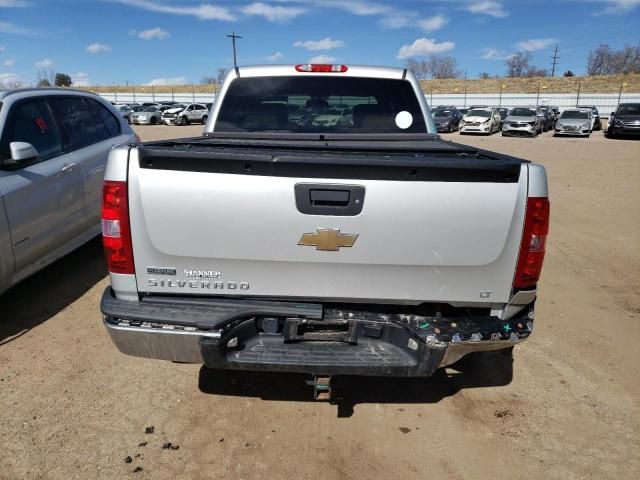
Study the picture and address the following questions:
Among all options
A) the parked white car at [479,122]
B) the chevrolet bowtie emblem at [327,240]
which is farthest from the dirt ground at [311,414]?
the parked white car at [479,122]

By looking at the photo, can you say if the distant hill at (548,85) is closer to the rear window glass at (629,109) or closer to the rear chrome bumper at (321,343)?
the rear window glass at (629,109)

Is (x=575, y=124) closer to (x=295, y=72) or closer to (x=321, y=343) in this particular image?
(x=295, y=72)

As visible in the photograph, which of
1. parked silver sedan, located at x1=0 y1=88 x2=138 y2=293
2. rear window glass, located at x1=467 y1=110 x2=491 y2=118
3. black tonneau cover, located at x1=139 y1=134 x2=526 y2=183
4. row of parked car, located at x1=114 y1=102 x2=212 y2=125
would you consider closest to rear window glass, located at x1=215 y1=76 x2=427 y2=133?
parked silver sedan, located at x1=0 y1=88 x2=138 y2=293

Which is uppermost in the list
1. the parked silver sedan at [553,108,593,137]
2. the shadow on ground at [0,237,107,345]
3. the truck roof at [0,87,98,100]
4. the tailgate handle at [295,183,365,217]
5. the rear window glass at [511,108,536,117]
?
the truck roof at [0,87,98,100]

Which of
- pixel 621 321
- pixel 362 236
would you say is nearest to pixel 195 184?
pixel 362 236

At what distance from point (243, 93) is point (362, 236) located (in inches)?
97.6

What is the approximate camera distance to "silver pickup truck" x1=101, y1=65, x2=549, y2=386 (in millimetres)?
2381

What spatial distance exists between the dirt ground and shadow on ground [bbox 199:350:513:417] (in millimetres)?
13

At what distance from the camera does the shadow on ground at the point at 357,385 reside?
10.7 feet

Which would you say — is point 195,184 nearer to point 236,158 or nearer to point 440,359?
point 236,158

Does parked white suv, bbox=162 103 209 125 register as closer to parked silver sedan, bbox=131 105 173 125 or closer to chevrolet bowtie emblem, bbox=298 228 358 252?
parked silver sedan, bbox=131 105 173 125

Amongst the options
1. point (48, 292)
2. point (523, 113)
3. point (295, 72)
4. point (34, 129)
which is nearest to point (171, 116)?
point (523, 113)

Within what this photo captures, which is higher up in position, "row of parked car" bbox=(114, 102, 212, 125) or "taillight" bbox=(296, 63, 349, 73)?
"taillight" bbox=(296, 63, 349, 73)

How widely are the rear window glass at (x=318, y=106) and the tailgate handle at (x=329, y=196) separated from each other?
1.98 metres
